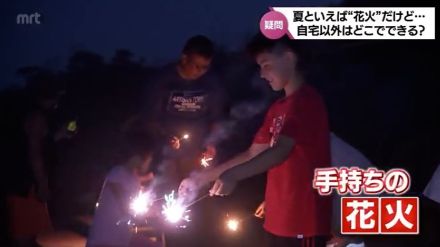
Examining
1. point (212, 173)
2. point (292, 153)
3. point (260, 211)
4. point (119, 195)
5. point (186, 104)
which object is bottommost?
point (260, 211)

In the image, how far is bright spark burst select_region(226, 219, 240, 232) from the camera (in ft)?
13.1

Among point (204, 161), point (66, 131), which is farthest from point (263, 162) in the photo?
point (66, 131)

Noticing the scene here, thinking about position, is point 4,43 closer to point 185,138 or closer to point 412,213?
point 185,138

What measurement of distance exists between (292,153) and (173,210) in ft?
2.57

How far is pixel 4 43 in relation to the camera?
4008 millimetres

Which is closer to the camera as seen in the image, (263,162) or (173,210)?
(263,162)

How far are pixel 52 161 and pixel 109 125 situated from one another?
0.42m

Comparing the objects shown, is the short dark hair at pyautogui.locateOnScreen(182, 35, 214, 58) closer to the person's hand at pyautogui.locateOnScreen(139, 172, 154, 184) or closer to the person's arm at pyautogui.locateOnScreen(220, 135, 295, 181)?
the person's hand at pyautogui.locateOnScreen(139, 172, 154, 184)

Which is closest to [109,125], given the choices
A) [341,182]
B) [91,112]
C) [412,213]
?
[91,112]

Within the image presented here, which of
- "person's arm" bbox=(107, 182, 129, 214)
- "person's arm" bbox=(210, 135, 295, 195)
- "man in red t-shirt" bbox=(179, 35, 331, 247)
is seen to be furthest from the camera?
"person's arm" bbox=(107, 182, 129, 214)

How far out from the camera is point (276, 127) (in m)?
3.51

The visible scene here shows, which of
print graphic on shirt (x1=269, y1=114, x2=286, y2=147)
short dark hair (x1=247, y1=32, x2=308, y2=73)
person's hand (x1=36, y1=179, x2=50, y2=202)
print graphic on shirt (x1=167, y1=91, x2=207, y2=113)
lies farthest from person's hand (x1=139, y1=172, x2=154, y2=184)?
short dark hair (x1=247, y1=32, x2=308, y2=73)

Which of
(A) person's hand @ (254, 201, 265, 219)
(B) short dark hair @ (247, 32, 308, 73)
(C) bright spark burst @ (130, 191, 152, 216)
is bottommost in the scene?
(A) person's hand @ (254, 201, 265, 219)

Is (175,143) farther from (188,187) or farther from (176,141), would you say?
(188,187)
